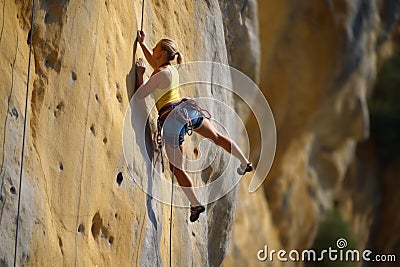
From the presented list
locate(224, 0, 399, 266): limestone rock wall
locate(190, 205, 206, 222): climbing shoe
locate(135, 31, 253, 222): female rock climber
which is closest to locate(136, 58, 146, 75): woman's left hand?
locate(135, 31, 253, 222): female rock climber

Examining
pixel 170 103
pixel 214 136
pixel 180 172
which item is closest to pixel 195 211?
pixel 180 172

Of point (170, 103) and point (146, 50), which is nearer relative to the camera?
point (170, 103)

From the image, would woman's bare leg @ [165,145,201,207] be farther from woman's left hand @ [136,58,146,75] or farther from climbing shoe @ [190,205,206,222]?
woman's left hand @ [136,58,146,75]

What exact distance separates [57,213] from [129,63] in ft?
3.72

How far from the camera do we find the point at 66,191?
5699mm

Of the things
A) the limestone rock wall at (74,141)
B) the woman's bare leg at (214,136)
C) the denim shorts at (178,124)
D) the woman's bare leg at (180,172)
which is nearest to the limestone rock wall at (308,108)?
the woman's bare leg at (180,172)

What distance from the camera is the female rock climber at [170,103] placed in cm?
630

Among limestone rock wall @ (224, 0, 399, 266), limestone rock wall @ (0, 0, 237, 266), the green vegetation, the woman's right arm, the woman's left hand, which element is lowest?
limestone rock wall @ (0, 0, 237, 266)

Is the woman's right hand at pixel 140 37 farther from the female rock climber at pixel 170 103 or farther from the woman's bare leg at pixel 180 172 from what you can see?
the woman's bare leg at pixel 180 172

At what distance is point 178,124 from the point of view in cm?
637

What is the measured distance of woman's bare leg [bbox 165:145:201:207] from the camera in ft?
21.5

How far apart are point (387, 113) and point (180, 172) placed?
966cm

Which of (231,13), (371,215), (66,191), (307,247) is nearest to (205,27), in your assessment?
(231,13)

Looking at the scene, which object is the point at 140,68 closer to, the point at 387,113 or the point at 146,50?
the point at 146,50
